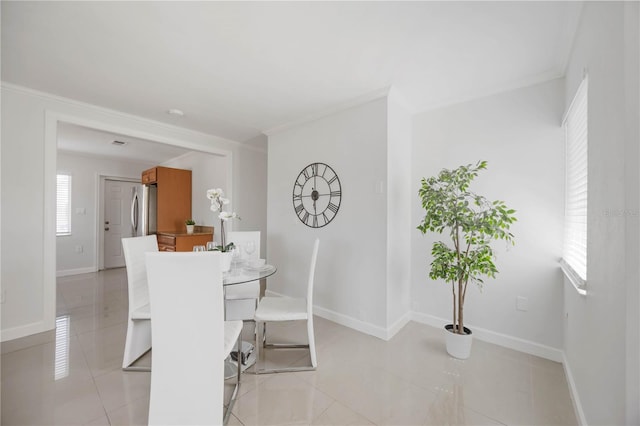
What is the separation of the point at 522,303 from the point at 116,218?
296 inches

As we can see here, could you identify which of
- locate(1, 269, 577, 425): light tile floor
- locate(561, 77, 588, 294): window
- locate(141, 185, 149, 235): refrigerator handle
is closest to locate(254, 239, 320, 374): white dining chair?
locate(1, 269, 577, 425): light tile floor

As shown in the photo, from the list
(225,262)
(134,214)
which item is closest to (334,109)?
(225,262)

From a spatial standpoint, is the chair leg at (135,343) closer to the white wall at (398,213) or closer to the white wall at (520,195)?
the white wall at (398,213)

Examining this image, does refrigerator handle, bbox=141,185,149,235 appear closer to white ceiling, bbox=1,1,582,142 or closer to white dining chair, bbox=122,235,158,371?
white ceiling, bbox=1,1,582,142

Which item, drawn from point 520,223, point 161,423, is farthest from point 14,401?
point 520,223

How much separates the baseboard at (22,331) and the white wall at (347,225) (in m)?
2.59

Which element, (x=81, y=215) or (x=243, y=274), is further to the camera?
(x=81, y=215)

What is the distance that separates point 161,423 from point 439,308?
2644 millimetres

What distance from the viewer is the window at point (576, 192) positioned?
5.58 ft

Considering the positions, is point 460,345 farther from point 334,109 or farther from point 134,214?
point 134,214

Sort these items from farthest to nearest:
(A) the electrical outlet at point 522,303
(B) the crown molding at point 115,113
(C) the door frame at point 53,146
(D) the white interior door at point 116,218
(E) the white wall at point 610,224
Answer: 1. (D) the white interior door at point 116,218
2. (C) the door frame at point 53,146
3. (B) the crown molding at point 115,113
4. (A) the electrical outlet at point 522,303
5. (E) the white wall at point 610,224

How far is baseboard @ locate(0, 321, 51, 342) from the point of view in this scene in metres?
2.51

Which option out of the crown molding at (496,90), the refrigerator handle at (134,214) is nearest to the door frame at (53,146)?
the refrigerator handle at (134,214)

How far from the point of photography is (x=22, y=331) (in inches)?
102
